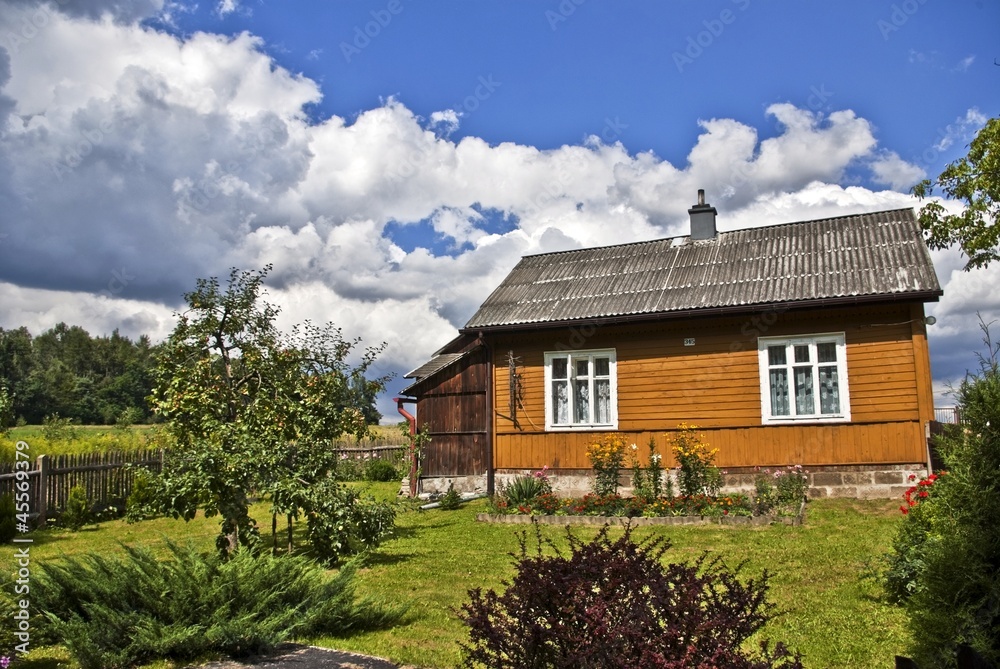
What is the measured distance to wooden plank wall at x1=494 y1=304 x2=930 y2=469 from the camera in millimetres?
13125

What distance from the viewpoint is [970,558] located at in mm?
3518

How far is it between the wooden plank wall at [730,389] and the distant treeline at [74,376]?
19974 mm

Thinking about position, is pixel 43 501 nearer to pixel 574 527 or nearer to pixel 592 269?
pixel 574 527

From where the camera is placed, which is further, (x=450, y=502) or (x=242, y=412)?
(x=450, y=502)

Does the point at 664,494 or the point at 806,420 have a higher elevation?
the point at 806,420

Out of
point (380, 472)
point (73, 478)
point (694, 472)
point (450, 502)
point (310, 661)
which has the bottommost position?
point (380, 472)

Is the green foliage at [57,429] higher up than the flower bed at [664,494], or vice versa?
the green foliage at [57,429]

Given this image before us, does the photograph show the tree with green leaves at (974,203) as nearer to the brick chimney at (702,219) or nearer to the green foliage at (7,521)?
the brick chimney at (702,219)

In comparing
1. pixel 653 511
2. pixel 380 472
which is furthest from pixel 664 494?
pixel 380 472

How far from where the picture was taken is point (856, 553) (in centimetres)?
877

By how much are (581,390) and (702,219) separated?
5447 mm

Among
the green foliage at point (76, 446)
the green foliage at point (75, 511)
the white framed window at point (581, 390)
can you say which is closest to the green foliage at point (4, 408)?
the green foliage at point (76, 446)

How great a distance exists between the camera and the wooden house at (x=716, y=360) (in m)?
13.2

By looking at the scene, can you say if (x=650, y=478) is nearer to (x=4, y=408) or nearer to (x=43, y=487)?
(x=43, y=487)
